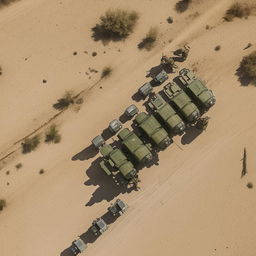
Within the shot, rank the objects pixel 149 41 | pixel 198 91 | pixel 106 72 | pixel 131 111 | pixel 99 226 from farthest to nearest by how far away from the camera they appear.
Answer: pixel 149 41
pixel 106 72
pixel 131 111
pixel 198 91
pixel 99 226

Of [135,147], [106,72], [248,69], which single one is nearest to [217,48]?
[248,69]

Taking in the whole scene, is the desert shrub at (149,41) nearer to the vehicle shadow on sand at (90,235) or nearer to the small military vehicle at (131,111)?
the small military vehicle at (131,111)

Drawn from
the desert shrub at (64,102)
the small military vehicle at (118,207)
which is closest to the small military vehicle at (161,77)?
the desert shrub at (64,102)

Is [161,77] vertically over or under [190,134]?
over

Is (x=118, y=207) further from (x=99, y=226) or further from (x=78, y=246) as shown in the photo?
(x=78, y=246)

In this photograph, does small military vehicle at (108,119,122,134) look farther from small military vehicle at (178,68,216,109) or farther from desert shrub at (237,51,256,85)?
desert shrub at (237,51,256,85)

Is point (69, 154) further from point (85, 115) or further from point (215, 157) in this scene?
point (215, 157)
